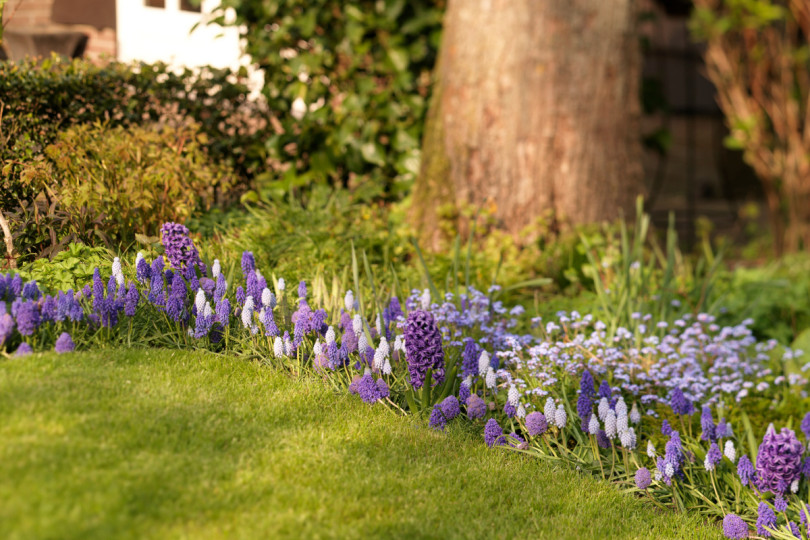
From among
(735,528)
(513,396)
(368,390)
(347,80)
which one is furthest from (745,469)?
(347,80)

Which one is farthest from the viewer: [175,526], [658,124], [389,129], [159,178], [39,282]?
[658,124]

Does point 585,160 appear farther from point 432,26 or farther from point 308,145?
point 308,145

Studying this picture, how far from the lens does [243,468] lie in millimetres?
2910

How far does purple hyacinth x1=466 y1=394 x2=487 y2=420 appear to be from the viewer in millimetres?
3781

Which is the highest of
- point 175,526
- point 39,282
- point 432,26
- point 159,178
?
point 432,26

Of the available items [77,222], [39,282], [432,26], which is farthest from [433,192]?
[39,282]

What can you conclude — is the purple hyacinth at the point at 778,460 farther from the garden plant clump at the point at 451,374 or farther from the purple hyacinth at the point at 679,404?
the purple hyacinth at the point at 679,404

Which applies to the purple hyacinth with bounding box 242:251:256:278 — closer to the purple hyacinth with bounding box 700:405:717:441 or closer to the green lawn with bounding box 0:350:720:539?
the green lawn with bounding box 0:350:720:539

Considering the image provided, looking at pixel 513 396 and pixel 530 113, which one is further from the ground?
pixel 530 113

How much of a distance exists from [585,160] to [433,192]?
4.08 feet

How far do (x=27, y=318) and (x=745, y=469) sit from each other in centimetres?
310

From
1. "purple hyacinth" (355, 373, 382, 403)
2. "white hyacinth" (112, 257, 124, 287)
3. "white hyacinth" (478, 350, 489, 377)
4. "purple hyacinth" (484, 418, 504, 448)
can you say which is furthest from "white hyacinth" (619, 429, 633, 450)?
"white hyacinth" (112, 257, 124, 287)

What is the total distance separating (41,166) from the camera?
169 inches

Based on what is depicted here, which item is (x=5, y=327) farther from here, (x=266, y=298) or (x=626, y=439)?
(x=626, y=439)
